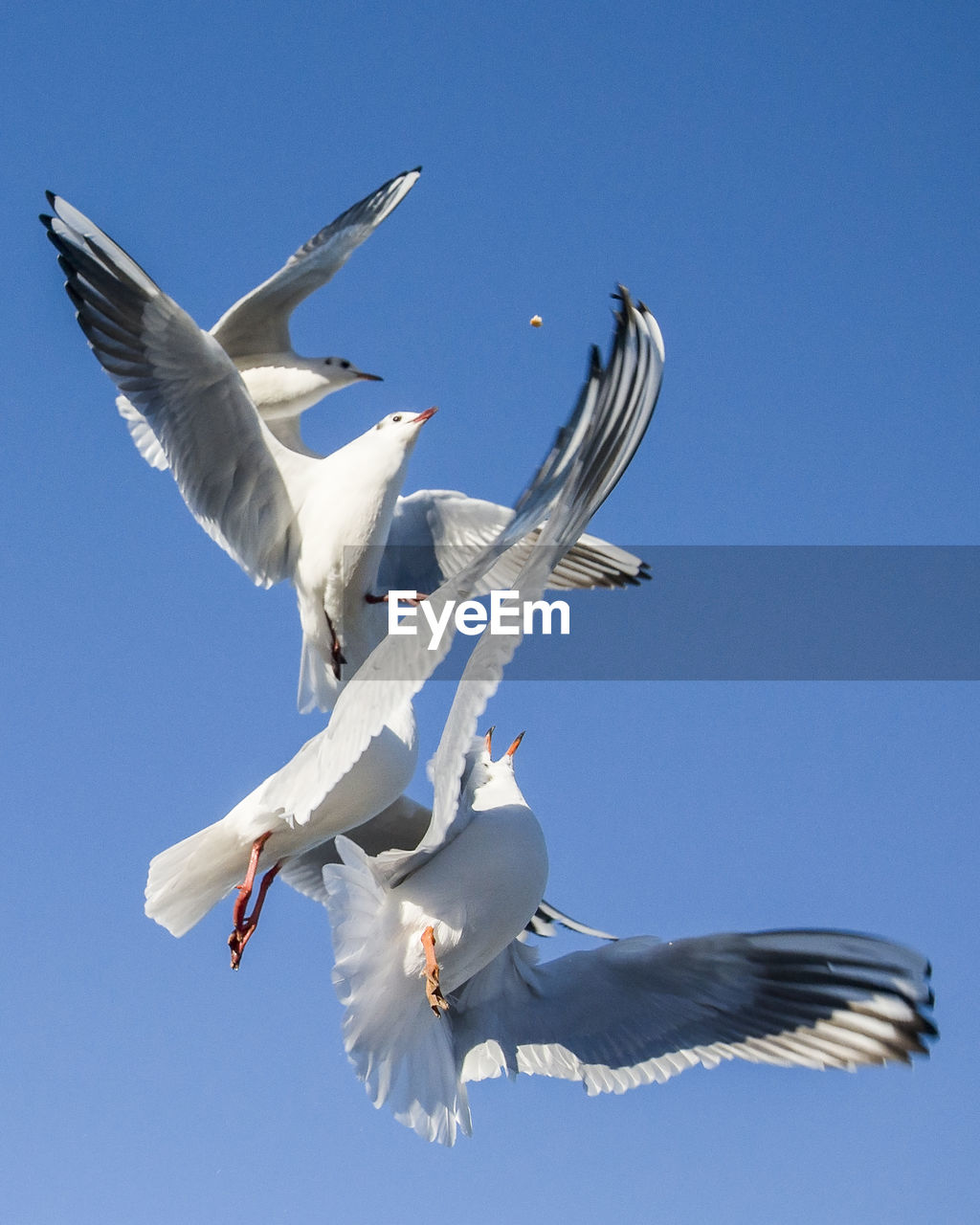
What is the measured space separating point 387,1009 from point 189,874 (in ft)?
2.11

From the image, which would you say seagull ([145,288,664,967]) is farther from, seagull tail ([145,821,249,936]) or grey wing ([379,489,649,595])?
grey wing ([379,489,649,595])

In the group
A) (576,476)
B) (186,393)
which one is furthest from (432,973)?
(186,393)

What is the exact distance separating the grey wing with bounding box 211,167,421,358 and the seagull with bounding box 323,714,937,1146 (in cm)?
194

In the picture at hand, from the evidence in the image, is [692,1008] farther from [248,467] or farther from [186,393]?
[186,393]

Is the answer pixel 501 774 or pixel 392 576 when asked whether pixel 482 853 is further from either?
pixel 392 576

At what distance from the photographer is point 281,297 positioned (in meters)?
5.75

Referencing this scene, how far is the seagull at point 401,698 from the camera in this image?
345cm

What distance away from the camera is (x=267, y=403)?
5645 mm

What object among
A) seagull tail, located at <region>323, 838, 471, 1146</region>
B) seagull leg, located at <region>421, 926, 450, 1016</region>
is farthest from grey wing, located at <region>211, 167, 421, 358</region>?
seagull leg, located at <region>421, 926, 450, 1016</region>

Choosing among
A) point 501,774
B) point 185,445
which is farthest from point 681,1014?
point 185,445

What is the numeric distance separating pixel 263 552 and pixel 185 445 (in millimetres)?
416

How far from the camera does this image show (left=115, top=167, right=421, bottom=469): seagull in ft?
18.5

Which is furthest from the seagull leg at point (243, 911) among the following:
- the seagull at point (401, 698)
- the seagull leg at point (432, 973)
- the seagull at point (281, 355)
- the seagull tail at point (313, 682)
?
the seagull at point (281, 355)

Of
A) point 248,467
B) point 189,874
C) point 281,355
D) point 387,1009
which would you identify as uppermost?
point 281,355
